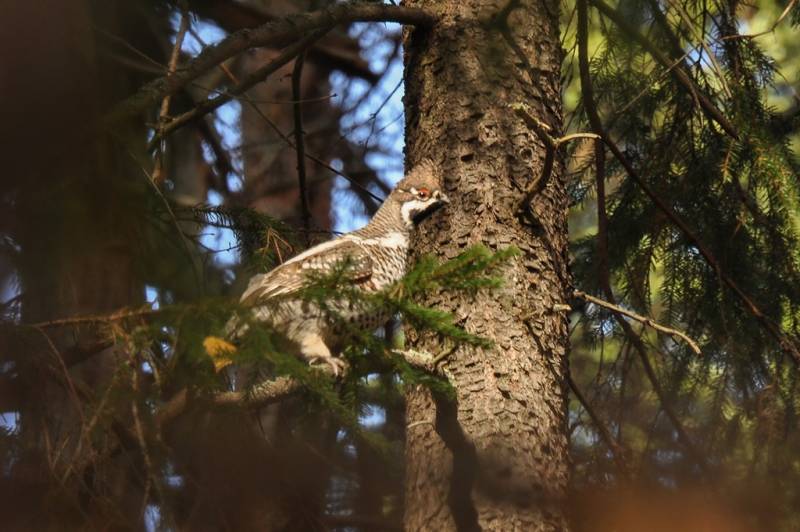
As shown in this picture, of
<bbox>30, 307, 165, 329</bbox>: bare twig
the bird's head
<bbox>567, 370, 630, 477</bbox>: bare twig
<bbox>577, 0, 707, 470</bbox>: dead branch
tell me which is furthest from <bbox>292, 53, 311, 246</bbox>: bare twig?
<bbox>30, 307, 165, 329</bbox>: bare twig

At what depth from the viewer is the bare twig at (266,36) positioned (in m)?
3.42

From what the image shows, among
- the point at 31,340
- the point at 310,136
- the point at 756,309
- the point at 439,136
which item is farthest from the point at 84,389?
the point at 310,136

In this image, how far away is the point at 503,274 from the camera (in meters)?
3.80

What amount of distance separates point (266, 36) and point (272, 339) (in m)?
1.39

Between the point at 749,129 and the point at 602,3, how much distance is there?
3.04 ft

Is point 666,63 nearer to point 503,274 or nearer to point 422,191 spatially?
point 422,191

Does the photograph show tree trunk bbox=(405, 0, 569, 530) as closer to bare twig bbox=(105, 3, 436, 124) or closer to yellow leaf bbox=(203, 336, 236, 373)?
→ bare twig bbox=(105, 3, 436, 124)

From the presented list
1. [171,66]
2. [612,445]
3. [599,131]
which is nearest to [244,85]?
[171,66]

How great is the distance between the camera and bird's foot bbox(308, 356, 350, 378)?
3.92m

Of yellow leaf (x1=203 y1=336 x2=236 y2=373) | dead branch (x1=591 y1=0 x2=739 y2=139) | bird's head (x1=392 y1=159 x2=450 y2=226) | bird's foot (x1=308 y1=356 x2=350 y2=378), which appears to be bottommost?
yellow leaf (x1=203 y1=336 x2=236 y2=373)

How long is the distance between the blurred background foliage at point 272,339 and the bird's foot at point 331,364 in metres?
0.09

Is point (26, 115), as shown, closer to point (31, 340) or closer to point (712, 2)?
point (31, 340)

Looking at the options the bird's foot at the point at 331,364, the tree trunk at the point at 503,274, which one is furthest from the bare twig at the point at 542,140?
the bird's foot at the point at 331,364

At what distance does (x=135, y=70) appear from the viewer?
162 inches
